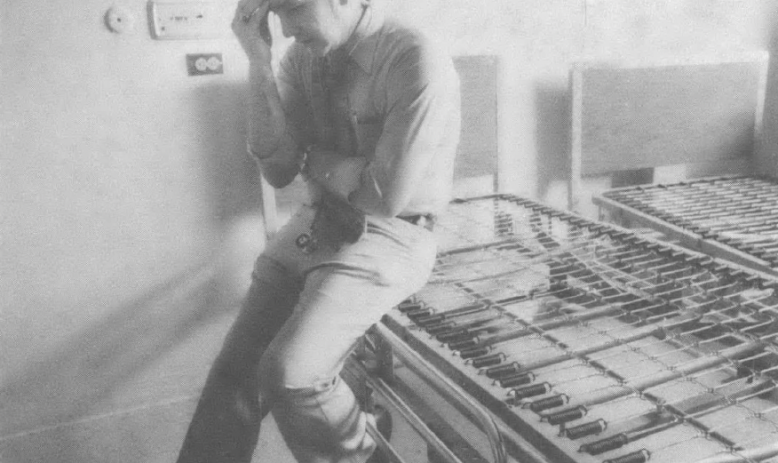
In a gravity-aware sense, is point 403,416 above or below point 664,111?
below

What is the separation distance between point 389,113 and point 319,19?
26 cm

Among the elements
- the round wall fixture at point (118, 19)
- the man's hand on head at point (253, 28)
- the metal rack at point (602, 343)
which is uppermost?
the round wall fixture at point (118, 19)

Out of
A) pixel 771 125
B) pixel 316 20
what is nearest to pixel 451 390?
pixel 316 20

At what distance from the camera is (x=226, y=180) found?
2436mm

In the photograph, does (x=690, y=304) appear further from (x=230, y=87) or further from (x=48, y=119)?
(x=48, y=119)

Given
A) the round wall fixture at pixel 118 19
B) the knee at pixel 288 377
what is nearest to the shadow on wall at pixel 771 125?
the knee at pixel 288 377

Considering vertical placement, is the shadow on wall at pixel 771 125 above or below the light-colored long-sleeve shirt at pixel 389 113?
below

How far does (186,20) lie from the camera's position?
225cm

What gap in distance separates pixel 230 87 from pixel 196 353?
936 mm

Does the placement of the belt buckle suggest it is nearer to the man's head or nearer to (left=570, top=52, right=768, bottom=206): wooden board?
the man's head

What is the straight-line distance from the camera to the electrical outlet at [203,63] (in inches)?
90.4

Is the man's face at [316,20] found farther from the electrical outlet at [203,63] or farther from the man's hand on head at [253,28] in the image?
the electrical outlet at [203,63]

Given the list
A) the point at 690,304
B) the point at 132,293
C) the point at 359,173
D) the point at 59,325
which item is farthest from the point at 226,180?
the point at 690,304

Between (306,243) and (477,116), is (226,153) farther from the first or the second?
(477,116)
